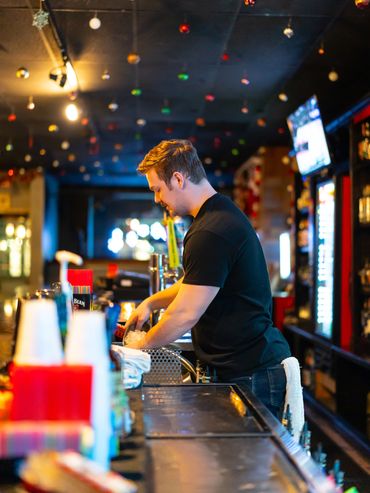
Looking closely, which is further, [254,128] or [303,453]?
[254,128]

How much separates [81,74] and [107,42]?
106 centimetres

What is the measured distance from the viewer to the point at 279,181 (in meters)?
10.1

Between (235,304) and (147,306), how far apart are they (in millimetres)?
474

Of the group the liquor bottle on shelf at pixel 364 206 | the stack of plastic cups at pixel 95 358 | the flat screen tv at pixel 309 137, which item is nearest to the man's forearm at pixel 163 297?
the stack of plastic cups at pixel 95 358

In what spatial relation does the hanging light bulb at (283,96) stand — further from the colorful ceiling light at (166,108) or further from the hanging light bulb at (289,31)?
the hanging light bulb at (289,31)

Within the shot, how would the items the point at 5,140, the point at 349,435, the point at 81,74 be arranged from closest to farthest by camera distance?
the point at 349,435
the point at 81,74
the point at 5,140

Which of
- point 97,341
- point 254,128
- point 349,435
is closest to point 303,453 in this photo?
point 97,341

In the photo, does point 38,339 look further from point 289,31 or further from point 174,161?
point 289,31

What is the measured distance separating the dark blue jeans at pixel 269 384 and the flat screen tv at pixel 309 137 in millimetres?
3905

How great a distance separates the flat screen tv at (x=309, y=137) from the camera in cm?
595

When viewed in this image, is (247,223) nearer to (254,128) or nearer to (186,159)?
(186,159)

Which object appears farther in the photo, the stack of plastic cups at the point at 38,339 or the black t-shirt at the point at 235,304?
the black t-shirt at the point at 235,304

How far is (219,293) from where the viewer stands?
7.62 ft

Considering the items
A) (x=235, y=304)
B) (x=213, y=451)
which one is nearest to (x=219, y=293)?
(x=235, y=304)
